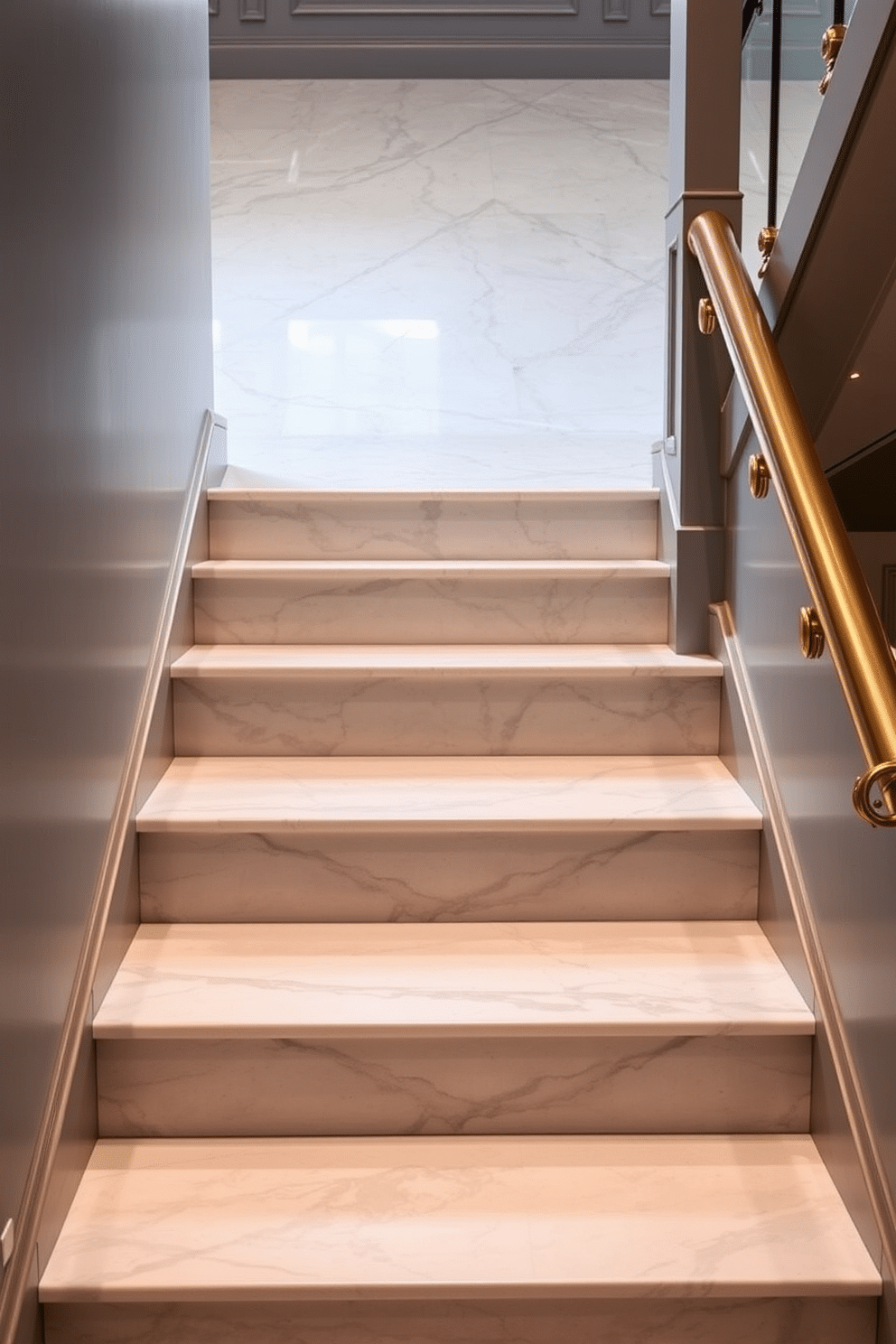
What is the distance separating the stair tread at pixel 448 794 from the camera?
7.48 feet

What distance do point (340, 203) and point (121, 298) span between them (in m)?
3.79

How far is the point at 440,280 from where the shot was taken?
210 inches

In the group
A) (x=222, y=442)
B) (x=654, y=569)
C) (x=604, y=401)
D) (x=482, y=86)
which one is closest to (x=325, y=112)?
(x=482, y=86)

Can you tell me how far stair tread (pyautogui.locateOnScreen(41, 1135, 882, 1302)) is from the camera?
1685 mm

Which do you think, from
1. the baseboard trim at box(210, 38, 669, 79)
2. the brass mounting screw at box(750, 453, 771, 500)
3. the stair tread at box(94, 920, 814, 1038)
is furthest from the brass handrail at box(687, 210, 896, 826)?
the baseboard trim at box(210, 38, 669, 79)

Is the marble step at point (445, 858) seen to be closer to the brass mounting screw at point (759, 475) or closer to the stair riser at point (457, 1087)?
the stair riser at point (457, 1087)

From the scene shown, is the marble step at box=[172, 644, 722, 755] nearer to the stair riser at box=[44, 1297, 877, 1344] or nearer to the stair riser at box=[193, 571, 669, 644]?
the stair riser at box=[193, 571, 669, 644]

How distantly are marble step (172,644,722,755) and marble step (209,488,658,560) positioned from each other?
54 centimetres

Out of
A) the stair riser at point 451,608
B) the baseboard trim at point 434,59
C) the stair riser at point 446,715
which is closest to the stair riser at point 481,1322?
the stair riser at point 446,715

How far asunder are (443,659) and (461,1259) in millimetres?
1321

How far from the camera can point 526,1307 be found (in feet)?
5.69

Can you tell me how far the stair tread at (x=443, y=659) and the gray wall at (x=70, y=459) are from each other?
0.90 feet

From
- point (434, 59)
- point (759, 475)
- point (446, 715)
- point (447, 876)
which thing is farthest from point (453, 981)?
point (434, 59)

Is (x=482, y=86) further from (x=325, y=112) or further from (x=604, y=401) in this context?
(x=604, y=401)
